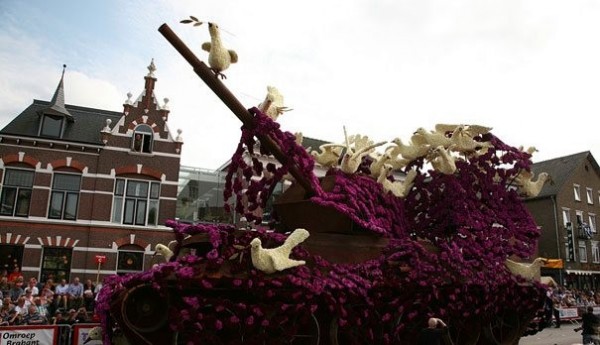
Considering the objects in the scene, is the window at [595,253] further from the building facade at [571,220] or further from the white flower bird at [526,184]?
the white flower bird at [526,184]

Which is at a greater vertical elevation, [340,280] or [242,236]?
[242,236]

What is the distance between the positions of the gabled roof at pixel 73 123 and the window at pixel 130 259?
4316 millimetres

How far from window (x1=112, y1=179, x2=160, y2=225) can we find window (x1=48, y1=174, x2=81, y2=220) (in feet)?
4.74

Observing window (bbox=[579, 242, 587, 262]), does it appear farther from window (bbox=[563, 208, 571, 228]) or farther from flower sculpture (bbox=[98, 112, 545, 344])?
flower sculpture (bbox=[98, 112, 545, 344])

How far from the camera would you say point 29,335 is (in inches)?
355

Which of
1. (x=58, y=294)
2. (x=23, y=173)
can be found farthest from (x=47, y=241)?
(x=58, y=294)

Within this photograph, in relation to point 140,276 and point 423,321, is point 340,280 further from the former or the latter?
point 140,276

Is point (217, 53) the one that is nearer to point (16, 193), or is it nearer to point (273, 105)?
point (273, 105)

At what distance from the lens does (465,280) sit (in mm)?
6129

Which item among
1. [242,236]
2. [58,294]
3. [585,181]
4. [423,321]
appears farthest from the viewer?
[585,181]

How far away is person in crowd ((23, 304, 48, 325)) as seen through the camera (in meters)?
10.1

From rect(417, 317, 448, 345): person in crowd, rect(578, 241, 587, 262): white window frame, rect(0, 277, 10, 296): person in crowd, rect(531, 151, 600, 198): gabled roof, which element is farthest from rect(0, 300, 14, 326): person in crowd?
rect(578, 241, 587, 262): white window frame

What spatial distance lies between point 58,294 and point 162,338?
30.6 feet

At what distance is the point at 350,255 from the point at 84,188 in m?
15.6
